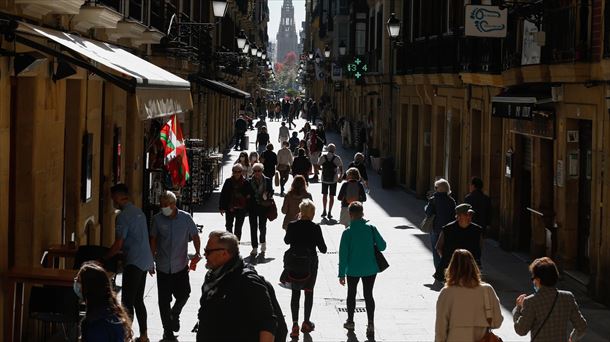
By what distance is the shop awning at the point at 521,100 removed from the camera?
17500 mm

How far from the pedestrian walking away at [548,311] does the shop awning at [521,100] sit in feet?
30.1

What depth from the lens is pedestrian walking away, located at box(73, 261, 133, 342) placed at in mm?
7082

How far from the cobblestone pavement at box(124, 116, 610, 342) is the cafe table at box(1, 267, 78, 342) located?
184 centimetres

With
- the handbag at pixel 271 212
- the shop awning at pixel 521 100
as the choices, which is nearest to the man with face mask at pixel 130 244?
the handbag at pixel 271 212

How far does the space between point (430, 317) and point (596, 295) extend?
281 cm

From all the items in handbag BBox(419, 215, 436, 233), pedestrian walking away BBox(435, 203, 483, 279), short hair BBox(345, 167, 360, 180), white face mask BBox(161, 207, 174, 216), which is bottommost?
handbag BBox(419, 215, 436, 233)

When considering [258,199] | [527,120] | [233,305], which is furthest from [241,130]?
[233,305]

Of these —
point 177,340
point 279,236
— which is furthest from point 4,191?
point 279,236

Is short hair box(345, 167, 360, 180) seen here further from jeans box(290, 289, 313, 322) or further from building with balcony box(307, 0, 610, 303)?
jeans box(290, 289, 313, 322)

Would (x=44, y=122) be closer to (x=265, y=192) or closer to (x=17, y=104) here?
(x=17, y=104)

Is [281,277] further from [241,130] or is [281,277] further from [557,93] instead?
[241,130]

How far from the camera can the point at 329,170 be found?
25.0 metres

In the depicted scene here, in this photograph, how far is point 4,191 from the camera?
401 inches

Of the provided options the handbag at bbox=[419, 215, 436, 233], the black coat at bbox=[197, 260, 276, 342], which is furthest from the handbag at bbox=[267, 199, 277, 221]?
the black coat at bbox=[197, 260, 276, 342]
